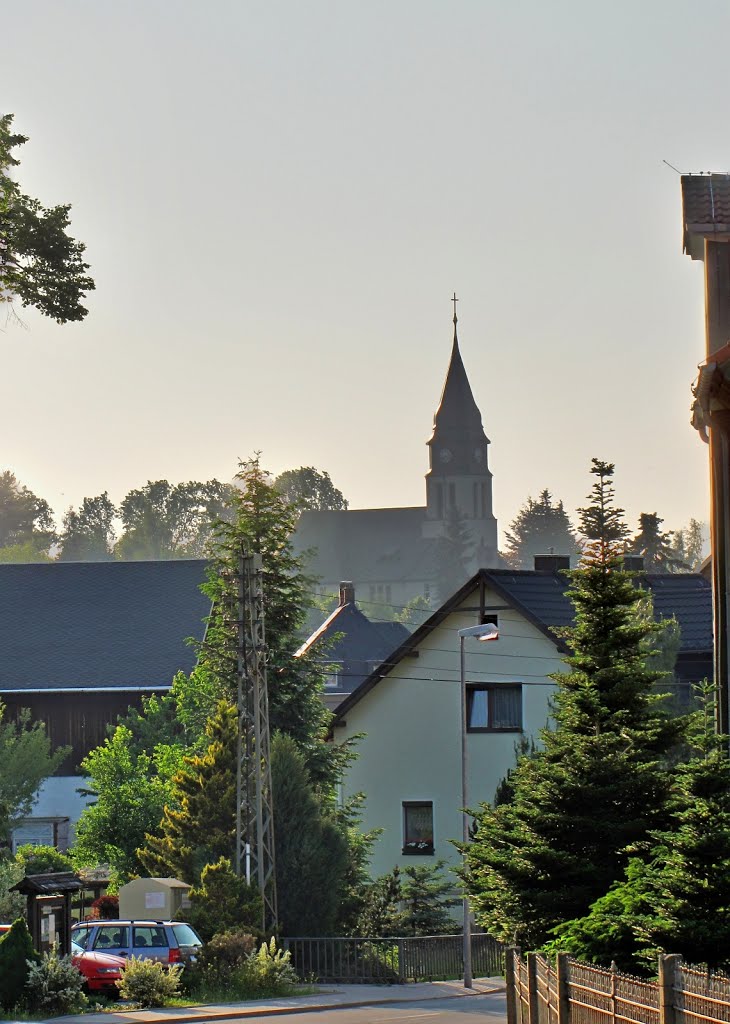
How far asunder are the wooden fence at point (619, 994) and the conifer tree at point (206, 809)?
64.2 feet

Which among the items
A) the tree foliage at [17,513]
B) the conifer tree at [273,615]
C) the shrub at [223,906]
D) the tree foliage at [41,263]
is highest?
the tree foliage at [17,513]

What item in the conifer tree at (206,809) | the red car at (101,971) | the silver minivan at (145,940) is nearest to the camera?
the red car at (101,971)

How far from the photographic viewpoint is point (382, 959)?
38.8 meters

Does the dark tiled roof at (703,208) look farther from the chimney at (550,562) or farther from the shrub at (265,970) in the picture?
the chimney at (550,562)

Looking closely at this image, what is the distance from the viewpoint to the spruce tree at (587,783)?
1836 centimetres

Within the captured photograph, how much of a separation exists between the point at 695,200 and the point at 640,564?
33.9 m

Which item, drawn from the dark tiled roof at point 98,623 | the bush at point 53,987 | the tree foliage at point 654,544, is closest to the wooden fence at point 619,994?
the bush at point 53,987

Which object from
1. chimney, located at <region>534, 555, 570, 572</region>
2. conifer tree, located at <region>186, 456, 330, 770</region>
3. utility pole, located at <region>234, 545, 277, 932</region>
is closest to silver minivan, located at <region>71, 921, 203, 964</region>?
utility pole, located at <region>234, 545, 277, 932</region>

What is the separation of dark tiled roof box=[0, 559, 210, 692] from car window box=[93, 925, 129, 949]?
28316 mm

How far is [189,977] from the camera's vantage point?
33688 millimetres

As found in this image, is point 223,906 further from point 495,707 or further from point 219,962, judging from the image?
point 495,707

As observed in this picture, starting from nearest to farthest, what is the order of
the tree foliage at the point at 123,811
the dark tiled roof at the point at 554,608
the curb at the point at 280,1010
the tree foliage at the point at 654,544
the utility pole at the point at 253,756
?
1. the curb at the point at 280,1010
2. the utility pole at the point at 253,756
3. the tree foliage at the point at 123,811
4. the dark tiled roof at the point at 554,608
5. the tree foliage at the point at 654,544

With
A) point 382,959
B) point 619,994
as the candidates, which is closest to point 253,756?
point 382,959

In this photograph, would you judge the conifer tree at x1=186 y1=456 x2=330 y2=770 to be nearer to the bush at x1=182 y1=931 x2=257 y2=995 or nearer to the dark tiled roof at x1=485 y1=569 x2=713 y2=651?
the dark tiled roof at x1=485 y1=569 x2=713 y2=651
